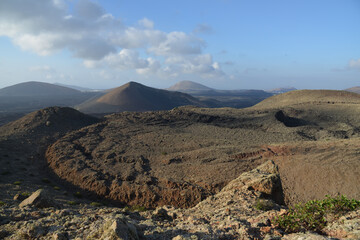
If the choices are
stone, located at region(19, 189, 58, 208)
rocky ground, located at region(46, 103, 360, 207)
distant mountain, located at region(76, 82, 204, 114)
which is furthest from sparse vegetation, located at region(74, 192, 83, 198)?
distant mountain, located at region(76, 82, 204, 114)

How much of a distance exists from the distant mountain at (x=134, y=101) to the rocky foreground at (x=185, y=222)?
73.7 m

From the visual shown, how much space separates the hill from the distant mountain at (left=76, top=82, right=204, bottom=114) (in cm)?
4818

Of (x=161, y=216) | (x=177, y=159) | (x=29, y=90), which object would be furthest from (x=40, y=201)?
(x=29, y=90)

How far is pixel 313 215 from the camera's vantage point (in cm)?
544

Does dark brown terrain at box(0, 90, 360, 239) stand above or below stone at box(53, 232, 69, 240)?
below

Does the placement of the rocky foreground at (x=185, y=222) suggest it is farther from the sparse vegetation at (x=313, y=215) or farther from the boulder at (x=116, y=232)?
the sparse vegetation at (x=313, y=215)

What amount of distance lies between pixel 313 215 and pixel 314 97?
2163 inches

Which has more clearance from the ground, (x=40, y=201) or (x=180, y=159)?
(x=40, y=201)

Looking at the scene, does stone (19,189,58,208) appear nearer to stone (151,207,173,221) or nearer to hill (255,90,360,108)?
stone (151,207,173,221)

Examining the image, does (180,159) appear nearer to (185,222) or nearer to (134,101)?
(185,222)

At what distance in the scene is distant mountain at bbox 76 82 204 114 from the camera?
8462cm

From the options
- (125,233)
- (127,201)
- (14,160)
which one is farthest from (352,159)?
(14,160)

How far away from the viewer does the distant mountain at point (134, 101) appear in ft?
278

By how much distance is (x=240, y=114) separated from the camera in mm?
35906
